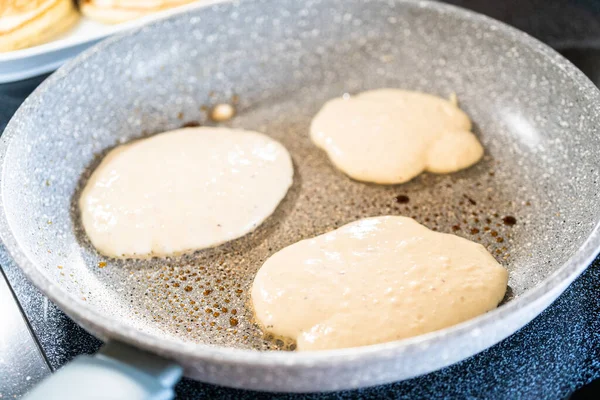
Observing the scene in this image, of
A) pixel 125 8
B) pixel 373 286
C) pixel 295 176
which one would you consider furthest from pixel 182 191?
pixel 125 8

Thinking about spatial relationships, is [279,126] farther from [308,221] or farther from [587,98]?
[587,98]

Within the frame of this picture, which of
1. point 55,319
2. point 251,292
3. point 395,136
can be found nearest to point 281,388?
point 251,292

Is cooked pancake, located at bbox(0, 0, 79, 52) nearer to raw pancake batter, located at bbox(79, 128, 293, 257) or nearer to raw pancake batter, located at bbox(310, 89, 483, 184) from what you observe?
raw pancake batter, located at bbox(79, 128, 293, 257)

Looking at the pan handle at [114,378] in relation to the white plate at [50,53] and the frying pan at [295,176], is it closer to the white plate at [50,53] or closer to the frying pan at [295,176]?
the frying pan at [295,176]

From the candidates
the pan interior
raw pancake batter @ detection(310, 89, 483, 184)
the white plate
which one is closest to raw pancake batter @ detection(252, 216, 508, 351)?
the pan interior

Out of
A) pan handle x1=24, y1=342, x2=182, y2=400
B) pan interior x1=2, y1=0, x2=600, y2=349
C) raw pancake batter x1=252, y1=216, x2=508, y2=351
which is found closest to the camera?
pan handle x1=24, y1=342, x2=182, y2=400

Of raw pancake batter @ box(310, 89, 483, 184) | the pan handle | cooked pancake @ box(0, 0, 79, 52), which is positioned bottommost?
raw pancake batter @ box(310, 89, 483, 184)

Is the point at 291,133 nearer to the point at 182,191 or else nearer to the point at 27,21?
the point at 182,191
